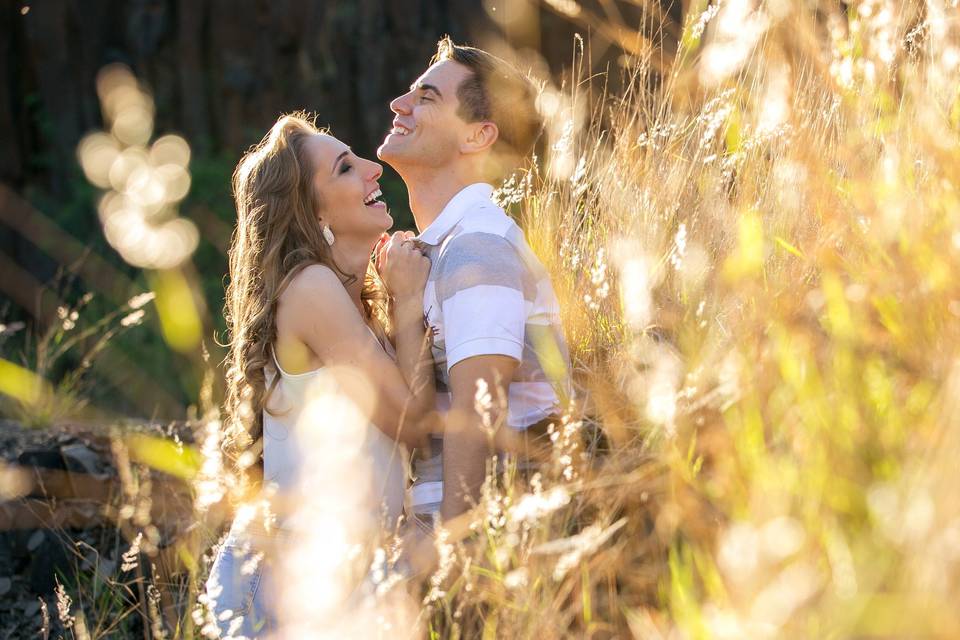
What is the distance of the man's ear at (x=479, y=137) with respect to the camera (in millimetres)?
3225

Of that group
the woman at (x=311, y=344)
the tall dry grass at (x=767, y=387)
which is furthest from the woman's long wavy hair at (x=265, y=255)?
the tall dry grass at (x=767, y=387)

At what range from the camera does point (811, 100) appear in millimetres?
3117

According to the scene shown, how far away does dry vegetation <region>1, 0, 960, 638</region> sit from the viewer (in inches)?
54.9

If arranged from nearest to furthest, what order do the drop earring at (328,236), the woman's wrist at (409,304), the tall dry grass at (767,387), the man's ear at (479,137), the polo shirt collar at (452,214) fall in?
1. the tall dry grass at (767,387)
2. the woman's wrist at (409,304)
3. the polo shirt collar at (452,214)
4. the drop earring at (328,236)
5. the man's ear at (479,137)

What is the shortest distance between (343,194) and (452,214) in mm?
336

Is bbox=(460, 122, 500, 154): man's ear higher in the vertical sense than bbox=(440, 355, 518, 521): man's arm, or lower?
higher

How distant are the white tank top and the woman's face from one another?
0.48 metres

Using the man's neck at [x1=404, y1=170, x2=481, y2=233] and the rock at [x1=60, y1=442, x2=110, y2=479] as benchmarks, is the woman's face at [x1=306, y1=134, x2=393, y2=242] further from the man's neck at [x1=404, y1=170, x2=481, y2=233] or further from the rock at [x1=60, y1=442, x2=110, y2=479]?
the rock at [x1=60, y1=442, x2=110, y2=479]

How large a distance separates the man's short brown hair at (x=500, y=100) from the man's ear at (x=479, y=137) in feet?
0.06

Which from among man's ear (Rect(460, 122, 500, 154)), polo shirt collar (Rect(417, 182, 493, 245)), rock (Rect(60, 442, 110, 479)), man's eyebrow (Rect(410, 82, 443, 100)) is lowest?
polo shirt collar (Rect(417, 182, 493, 245))

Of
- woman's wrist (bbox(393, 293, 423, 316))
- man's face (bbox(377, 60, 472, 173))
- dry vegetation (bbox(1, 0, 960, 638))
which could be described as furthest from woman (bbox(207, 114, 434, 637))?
dry vegetation (bbox(1, 0, 960, 638))

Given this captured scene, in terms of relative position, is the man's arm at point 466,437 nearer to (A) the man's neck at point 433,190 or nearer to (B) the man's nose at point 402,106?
(A) the man's neck at point 433,190

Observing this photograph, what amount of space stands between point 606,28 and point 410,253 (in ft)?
2.38

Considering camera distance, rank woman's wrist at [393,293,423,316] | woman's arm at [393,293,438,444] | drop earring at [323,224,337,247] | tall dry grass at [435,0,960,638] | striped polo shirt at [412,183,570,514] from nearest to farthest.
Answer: tall dry grass at [435,0,960,638]
striped polo shirt at [412,183,570,514]
woman's arm at [393,293,438,444]
woman's wrist at [393,293,423,316]
drop earring at [323,224,337,247]
